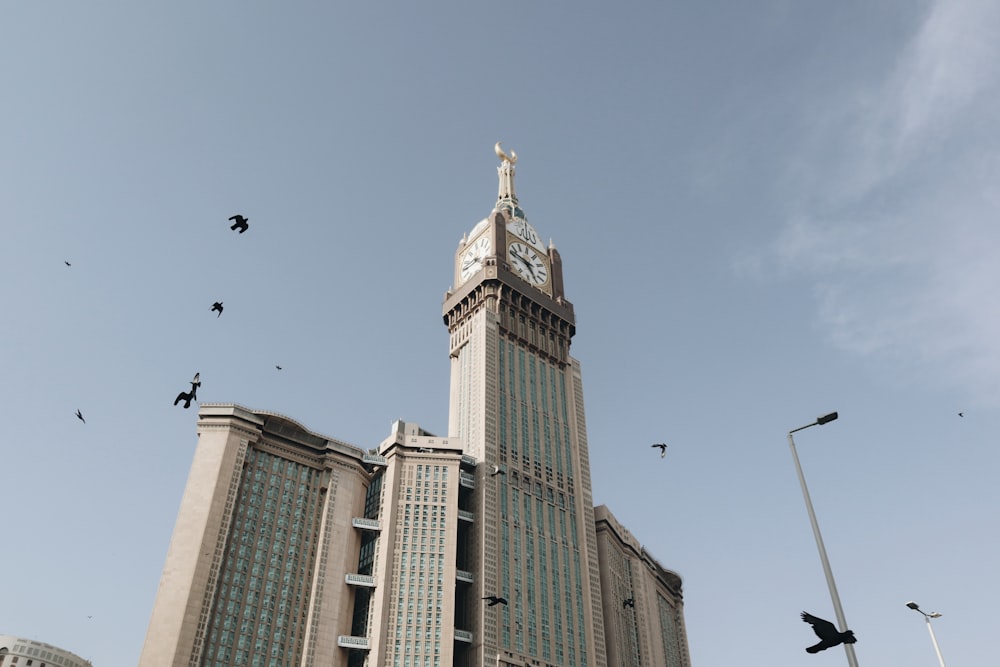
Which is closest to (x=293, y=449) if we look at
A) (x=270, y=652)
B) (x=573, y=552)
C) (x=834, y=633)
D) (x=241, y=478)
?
(x=241, y=478)

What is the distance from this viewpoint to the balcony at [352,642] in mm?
102938

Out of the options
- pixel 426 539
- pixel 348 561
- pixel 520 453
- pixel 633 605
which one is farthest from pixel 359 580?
pixel 633 605

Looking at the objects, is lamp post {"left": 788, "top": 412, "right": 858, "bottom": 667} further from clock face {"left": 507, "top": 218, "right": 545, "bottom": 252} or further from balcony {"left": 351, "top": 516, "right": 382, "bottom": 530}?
clock face {"left": 507, "top": 218, "right": 545, "bottom": 252}

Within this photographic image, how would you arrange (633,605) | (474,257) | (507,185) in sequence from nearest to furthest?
1. (633,605)
2. (474,257)
3. (507,185)

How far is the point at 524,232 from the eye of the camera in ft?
527

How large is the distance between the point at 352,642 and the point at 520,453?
40662 millimetres

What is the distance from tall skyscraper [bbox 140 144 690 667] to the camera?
99.8 m

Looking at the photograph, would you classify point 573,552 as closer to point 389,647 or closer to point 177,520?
point 389,647

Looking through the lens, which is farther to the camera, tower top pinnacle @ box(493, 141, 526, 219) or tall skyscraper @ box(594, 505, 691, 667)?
tower top pinnacle @ box(493, 141, 526, 219)

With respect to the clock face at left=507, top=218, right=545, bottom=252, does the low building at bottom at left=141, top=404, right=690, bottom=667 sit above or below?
below

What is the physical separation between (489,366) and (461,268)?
103 ft

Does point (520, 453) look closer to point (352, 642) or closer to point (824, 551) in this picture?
point (352, 642)

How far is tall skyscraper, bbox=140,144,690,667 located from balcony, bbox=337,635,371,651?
1.69ft

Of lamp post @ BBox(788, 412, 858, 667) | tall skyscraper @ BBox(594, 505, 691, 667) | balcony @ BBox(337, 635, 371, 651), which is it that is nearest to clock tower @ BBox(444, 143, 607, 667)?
tall skyscraper @ BBox(594, 505, 691, 667)
